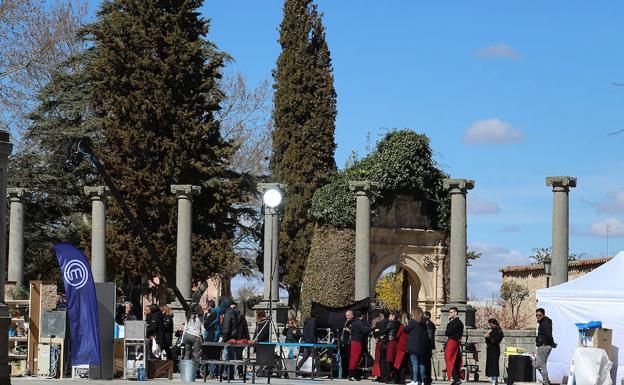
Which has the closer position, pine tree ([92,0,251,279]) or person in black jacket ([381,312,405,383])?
person in black jacket ([381,312,405,383])

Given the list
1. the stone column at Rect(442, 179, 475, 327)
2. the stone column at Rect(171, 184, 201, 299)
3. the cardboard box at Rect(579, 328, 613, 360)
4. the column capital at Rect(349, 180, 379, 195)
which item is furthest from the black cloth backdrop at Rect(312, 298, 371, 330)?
the cardboard box at Rect(579, 328, 613, 360)

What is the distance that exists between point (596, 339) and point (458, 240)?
37.0 ft

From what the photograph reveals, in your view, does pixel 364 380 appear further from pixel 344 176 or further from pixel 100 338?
pixel 344 176

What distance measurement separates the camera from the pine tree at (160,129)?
141 ft

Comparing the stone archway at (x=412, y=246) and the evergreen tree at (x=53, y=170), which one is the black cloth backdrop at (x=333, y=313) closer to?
the stone archway at (x=412, y=246)

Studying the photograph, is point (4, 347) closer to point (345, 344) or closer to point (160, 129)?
point (345, 344)

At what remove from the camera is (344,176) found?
43.1m

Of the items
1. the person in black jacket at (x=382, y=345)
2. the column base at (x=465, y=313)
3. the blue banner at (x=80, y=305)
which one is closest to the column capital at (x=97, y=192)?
the column base at (x=465, y=313)

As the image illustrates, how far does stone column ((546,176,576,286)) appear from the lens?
105 ft

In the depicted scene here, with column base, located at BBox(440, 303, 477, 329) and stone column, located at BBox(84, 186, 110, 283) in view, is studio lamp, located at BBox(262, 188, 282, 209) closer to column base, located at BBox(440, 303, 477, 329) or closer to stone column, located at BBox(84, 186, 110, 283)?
column base, located at BBox(440, 303, 477, 329)

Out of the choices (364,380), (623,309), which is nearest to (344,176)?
(364,380)

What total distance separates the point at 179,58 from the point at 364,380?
62.3ft

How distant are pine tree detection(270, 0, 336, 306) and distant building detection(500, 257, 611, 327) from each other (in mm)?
7258

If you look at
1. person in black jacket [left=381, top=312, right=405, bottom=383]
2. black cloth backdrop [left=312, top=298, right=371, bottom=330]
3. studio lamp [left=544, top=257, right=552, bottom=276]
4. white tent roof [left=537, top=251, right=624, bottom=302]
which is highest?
studio lamp [left=544, top=257, right=552, bottom=276]
